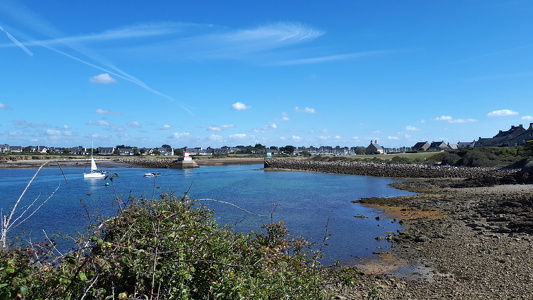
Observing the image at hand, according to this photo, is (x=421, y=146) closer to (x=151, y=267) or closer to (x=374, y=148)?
(x=374, y=148)

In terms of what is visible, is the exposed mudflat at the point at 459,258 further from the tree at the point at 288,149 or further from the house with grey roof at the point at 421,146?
the tree at the point at 288,149

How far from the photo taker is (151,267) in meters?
3.95

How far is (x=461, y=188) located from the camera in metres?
34.0

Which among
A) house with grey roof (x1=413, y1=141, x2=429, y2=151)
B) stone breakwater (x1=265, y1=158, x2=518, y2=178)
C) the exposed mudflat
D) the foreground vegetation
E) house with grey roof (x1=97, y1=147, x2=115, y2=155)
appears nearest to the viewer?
the foreground vegetation

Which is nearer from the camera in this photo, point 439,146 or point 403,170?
point 403,170

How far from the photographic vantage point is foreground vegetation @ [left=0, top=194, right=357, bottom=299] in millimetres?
3584

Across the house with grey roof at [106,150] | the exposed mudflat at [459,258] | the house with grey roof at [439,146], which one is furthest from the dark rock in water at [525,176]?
the house with grey roof at [106,150]

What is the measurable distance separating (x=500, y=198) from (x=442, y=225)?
10088mm

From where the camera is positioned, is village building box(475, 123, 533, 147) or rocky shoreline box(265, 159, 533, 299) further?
village building box(475, 123, 533, 147)

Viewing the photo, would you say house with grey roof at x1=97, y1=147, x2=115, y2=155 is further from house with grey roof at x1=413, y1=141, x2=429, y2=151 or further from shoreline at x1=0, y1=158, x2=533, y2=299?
shoreline at x1=0, y1=158, x2=533, y2=299

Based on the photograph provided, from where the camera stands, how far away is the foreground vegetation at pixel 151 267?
11.8ft

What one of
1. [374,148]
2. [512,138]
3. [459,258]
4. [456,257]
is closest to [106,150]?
[374,148]

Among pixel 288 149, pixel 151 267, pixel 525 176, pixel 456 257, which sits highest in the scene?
pixel 288 149

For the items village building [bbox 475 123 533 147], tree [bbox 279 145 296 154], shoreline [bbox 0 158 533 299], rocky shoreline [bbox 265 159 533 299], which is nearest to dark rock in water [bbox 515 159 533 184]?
rocky shoreline [bbox 265 159 533 299]
